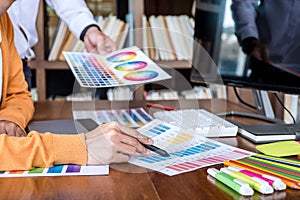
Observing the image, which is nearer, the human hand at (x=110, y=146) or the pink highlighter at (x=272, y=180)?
the pink highlighter at (x=272, y=180)

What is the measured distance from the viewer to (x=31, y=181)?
2.51 ft

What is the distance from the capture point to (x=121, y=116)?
4.23ft

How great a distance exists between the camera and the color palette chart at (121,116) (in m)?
1.20

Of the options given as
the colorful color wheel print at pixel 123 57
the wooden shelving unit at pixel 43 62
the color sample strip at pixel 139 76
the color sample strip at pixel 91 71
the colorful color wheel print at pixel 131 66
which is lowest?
the wooden shelving unit at pixel 43 62

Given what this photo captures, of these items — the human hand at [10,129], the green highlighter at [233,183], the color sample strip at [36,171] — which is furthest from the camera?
the human hand at [10,129]

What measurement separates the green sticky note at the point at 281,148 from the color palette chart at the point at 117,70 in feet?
0.93

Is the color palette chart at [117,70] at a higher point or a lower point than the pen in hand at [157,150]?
higher

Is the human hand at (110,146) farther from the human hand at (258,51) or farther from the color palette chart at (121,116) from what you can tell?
the human hand at (258,51)

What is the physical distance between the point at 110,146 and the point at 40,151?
0.43 ft

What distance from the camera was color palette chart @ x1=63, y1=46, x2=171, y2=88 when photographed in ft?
3.18

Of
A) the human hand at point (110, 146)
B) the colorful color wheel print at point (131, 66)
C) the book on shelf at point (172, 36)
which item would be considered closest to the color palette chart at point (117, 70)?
the colorful color wheel print at point (131, 66)

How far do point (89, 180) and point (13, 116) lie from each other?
0.40 metres

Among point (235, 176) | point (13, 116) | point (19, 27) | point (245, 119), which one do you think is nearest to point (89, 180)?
point (235, 176)

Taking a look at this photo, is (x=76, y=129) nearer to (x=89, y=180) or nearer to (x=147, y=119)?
(x=147, y=119)
